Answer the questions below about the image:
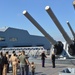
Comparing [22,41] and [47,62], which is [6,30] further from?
[47,62]

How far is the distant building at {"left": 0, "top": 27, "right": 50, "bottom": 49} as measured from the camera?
62694mm

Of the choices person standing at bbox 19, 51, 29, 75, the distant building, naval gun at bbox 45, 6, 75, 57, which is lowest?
person standing at bbox 19, 51, 29, 75

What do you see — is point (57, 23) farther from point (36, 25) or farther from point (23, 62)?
point (23, 62)

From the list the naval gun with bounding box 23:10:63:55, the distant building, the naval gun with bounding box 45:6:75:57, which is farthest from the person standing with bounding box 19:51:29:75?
the distant building

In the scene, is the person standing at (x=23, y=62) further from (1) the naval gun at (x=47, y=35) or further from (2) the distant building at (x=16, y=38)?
(2) the distant building at (x=16, y=38)

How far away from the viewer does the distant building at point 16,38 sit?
206 ft

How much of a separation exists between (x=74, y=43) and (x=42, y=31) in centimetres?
311

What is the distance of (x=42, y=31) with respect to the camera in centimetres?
2325

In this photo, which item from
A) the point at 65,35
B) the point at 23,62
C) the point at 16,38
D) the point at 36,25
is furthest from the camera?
the point at 16,38

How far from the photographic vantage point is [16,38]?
222ft

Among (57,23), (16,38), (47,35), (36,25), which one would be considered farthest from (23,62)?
(16,38)

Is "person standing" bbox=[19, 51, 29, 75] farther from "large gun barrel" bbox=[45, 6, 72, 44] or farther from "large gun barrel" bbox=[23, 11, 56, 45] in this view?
"large gun barrel" bbox=[23, 11, 56, 45]

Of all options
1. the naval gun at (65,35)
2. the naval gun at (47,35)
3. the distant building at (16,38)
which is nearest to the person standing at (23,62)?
the naval gun at (65,35)

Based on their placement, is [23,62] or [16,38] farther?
[16,38]
